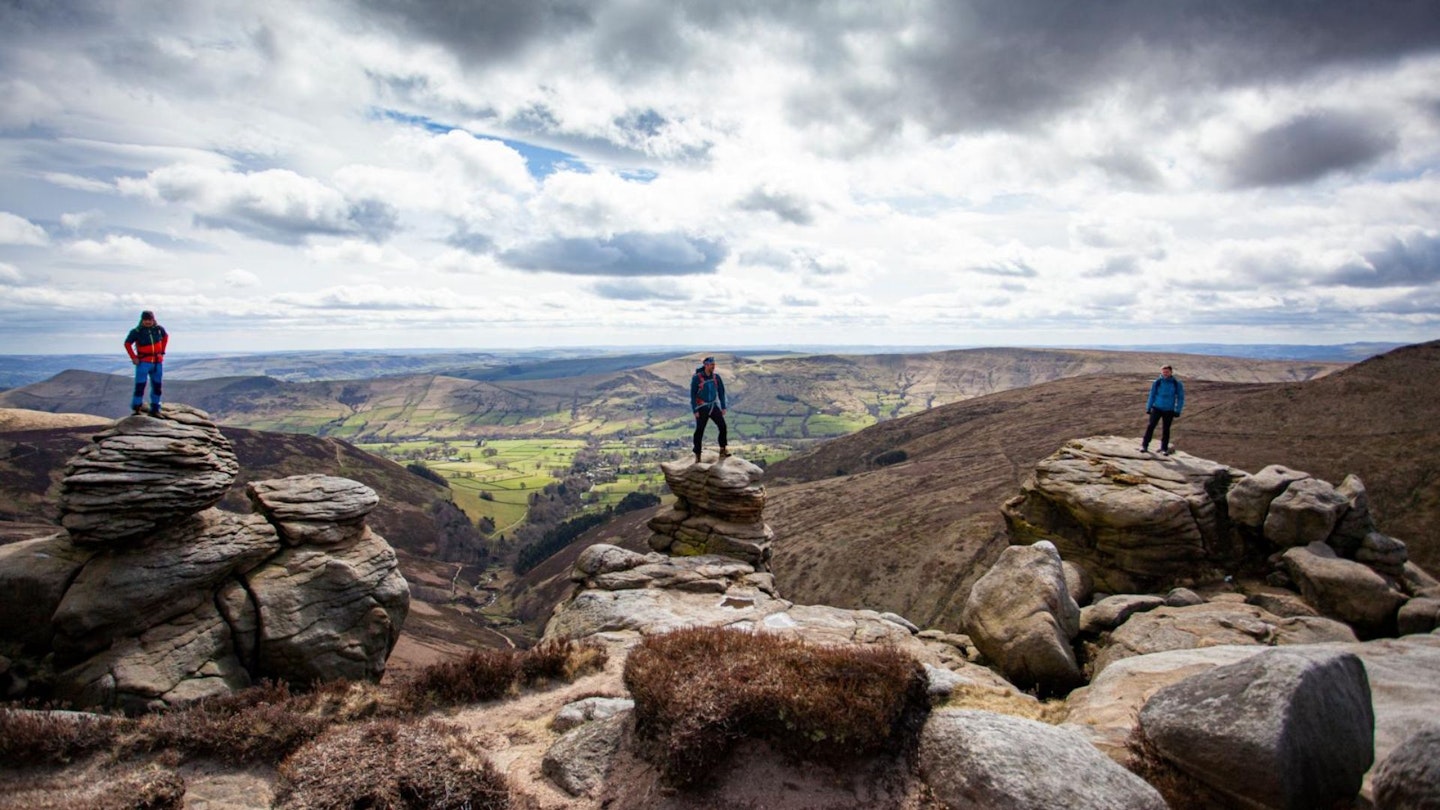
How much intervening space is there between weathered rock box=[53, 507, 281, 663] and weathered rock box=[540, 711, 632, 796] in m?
15.7

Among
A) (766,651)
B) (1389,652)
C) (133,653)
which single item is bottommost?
(133,653)

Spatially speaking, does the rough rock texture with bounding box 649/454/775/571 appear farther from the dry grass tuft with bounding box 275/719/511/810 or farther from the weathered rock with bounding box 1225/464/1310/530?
the weathered rock with bounding box 1225/464/1310/530

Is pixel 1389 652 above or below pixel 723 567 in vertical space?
above

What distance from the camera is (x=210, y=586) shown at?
2006 centimetres

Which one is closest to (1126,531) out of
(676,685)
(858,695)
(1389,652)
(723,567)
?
(1389,652)

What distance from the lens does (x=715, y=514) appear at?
31.5 m

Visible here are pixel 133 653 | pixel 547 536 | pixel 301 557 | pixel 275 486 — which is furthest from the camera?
pixel 547 536

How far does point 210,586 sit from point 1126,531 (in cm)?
3676

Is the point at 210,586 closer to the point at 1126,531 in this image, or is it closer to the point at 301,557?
the point at 301,557

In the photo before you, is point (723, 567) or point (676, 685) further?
point (723, 567)

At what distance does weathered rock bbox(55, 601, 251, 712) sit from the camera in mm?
16984

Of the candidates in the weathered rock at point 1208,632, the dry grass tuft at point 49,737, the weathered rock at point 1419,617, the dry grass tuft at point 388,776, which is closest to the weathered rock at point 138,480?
the dry grass tuft at point 49,737

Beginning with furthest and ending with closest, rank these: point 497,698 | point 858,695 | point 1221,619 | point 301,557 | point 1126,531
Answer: point 1126,531
point 301,557
point 1221,619
point 497,698
point 858,695

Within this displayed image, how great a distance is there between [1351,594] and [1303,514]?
14.2 ft
